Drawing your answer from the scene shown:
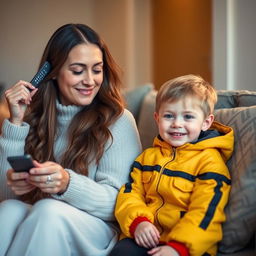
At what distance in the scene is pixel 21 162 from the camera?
4.51ft

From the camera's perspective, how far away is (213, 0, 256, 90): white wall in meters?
3.04

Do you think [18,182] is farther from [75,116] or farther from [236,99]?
[236,99]

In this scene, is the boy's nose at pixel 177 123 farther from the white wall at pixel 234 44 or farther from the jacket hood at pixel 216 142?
the white wall at pixel 234 44

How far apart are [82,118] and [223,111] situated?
1.70 ft

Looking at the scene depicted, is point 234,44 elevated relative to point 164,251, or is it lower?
elevated

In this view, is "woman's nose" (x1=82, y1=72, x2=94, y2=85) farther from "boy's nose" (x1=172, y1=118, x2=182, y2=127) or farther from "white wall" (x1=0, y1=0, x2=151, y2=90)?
"white wall" (x1=0, y1=0, x2=151, y2=90)

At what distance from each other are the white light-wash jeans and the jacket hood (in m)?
0.36

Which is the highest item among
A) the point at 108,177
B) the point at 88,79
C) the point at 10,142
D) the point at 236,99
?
the point at 88,79

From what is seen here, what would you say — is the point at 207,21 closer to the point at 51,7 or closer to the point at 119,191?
the point at 51,7

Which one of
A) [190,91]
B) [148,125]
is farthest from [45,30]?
[190,91]

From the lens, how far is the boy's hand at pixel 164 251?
1288 mm

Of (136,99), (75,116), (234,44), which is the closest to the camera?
(75,116)

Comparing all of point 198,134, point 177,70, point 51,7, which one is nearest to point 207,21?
point 177,70

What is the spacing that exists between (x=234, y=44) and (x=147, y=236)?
2.07 meters
